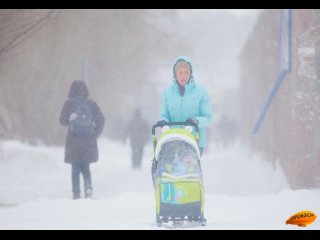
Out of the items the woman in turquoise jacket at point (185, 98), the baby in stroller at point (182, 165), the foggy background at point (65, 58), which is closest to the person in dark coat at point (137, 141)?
the foggy background at point (65, 58)

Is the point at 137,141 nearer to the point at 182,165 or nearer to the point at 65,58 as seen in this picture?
the point at 65,58

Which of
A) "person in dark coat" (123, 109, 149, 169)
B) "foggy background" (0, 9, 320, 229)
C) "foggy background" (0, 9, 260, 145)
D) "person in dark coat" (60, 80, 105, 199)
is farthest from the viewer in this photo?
"person in dark coat" (123, 109, 149, 169)

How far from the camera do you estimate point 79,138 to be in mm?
9047

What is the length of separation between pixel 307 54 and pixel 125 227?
4.48 meters

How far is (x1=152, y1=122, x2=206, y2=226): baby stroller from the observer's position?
19.3 ft

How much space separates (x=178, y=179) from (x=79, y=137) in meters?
3.45

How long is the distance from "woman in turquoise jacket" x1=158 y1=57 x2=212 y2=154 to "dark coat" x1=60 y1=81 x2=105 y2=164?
259 centimetres

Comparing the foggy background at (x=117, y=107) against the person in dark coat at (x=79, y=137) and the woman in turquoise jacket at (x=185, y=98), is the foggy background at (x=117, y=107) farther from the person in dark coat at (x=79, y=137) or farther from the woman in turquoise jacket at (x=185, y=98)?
the woman in turquoise jacket at (x=185, y=98)

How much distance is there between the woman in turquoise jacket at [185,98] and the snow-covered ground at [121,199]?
1108 mm

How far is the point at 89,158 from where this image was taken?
907 centimetres

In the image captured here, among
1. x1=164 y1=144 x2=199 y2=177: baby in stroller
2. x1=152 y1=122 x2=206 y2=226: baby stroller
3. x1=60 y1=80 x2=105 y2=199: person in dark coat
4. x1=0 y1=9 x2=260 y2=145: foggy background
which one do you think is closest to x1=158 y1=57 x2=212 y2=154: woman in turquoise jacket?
x1=152 y1=122 x2=206 y2=226: baby stroller

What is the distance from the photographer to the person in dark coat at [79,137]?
8961 mm

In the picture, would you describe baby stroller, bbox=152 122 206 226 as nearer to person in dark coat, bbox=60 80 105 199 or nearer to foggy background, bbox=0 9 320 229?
foggy background, bbox=0 9 320 229
